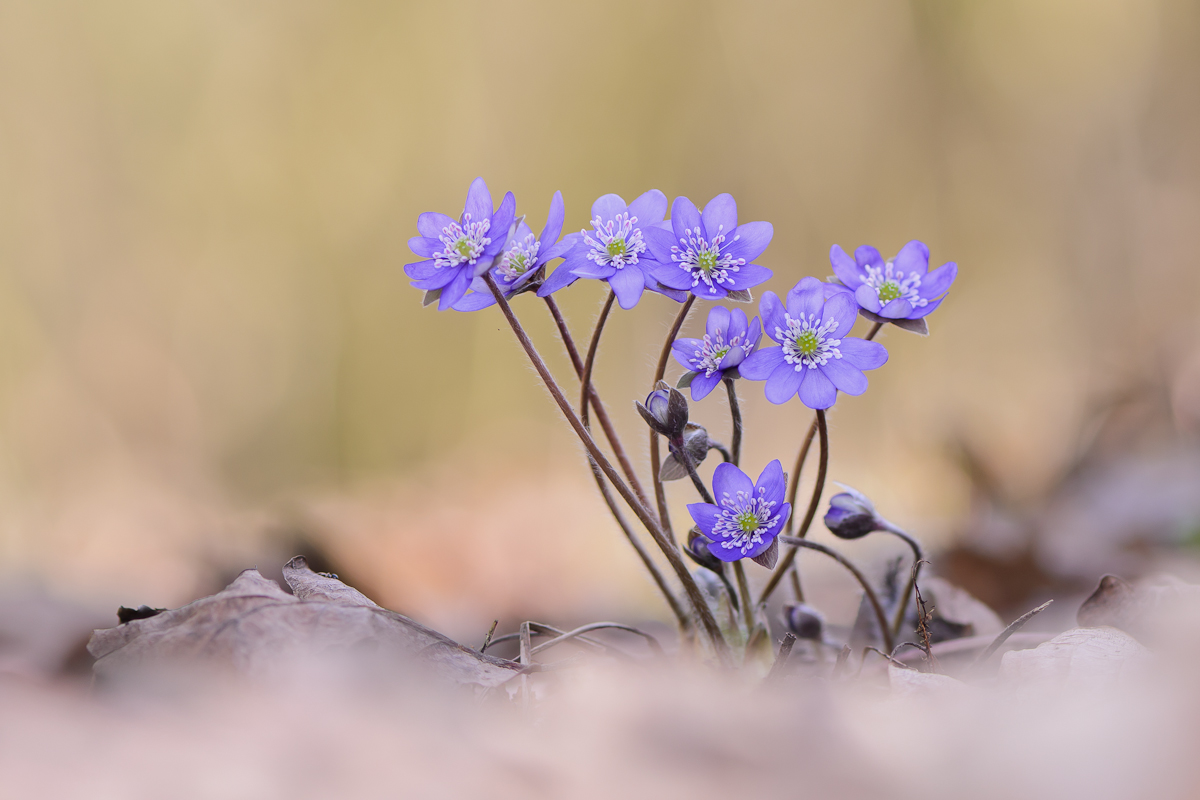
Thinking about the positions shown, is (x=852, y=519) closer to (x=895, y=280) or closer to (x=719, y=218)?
(x=895, y=280)

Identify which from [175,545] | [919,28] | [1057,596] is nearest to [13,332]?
[175,545]

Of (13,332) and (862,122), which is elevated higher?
(862,122)

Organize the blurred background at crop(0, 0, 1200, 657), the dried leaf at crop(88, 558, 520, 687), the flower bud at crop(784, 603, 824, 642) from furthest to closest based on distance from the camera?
the blurred background at crop(0, 0, 1200, 657) → the flower bud at crop(784, 603, 824, 642) → the dried leaf at crop(88, 558, 520, 687)

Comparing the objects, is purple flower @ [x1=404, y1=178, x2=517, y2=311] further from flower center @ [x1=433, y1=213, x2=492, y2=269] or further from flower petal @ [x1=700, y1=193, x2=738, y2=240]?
flower petal @ [x1=700, y1=193, x2=738, y2=240]

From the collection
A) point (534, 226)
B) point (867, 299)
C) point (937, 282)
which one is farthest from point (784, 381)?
point (534, 226)

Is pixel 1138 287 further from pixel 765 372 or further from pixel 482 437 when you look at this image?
pixel 765 372

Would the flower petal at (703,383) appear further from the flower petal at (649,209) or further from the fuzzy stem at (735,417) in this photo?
the flower petal at (649,209)

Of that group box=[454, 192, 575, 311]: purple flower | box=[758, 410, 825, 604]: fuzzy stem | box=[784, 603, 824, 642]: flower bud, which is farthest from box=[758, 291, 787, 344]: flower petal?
box=[784, 603, 824, 642]: flower bud
